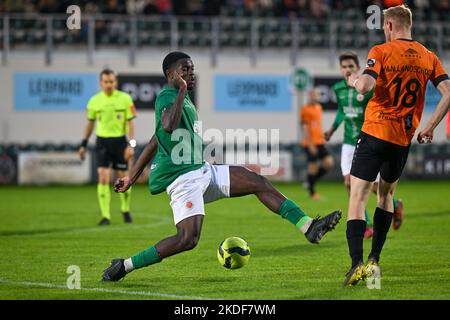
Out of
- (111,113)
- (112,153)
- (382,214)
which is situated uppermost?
(111,113)

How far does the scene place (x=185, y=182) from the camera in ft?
27.8

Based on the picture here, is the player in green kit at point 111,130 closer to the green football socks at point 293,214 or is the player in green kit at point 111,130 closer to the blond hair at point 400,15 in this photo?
the green football socks at point 293,214

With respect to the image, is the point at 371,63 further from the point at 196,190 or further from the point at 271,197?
the point at 196,190

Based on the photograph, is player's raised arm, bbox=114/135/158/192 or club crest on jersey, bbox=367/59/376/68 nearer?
club crest on jersey, bbox=367/59/376/68

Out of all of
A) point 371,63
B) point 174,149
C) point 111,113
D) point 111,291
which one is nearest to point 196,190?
point 174,149

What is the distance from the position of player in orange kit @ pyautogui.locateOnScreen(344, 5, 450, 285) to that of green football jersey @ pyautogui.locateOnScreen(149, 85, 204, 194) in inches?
62.5

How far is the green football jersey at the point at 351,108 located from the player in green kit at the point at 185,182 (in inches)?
189

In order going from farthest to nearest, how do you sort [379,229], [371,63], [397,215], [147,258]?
[397,215] → [379,229] → [147,258] → [371,63]

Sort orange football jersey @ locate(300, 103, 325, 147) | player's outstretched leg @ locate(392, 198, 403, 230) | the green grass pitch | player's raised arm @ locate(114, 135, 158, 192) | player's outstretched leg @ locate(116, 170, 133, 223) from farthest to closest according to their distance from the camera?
orange football jersey @ locate(300, 103, 325, 147), player's outstretched leg @ locate(116, 170, 133, 223), player's outstretched leg @ locate(392, 198, 403, 230), player's raised arm @ locate(114, 135, 158, 192), the green grass pitch

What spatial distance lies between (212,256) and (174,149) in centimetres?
283

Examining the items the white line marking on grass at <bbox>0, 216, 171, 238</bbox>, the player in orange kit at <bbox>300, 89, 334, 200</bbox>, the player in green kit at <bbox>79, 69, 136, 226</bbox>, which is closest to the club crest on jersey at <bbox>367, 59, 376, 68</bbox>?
the white line marking on grass at <bbox>0, 216, 171, 238</bbox>

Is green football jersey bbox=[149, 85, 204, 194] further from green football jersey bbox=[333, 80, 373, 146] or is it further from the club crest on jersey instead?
green football jersey bbox=[333, 80, 373, 146]

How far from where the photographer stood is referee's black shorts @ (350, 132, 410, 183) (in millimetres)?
8711
